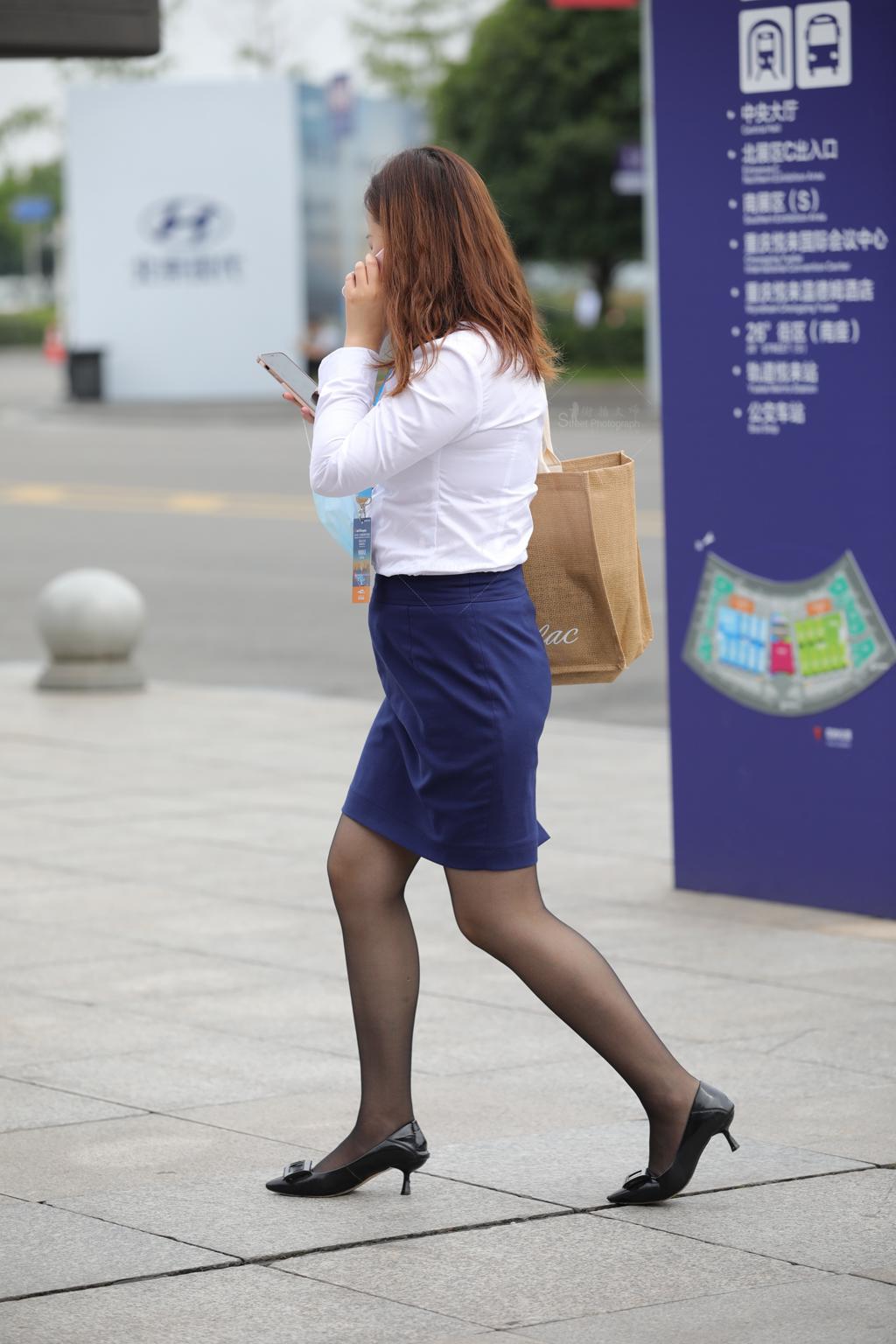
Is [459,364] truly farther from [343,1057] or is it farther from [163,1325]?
[343,1057]

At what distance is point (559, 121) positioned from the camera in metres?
49.5

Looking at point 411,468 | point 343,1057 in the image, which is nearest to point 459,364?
point 411,468

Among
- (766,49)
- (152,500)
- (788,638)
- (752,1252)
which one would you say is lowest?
(152,500)

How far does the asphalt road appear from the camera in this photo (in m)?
11.4

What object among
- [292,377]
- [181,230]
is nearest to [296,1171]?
[292,377]

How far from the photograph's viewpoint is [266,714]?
428 inches

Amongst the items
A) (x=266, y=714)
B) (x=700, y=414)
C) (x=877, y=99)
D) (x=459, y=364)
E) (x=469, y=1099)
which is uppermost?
(x=877, y=99)

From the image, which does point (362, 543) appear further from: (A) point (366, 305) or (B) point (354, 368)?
(A) point (366, 305)

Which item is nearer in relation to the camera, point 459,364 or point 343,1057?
point 459,364

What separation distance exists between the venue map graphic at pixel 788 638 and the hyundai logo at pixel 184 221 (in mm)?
38675

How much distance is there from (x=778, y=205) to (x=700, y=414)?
644mm

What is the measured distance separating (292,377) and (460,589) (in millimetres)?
548

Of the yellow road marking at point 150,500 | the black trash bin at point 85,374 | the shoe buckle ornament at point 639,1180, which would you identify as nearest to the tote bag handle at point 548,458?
the shoe buckle ornament at point 639,1180

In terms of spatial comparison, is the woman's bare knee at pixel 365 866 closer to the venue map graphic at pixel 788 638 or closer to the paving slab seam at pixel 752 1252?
the paving slab seam at pixel 752 1252
